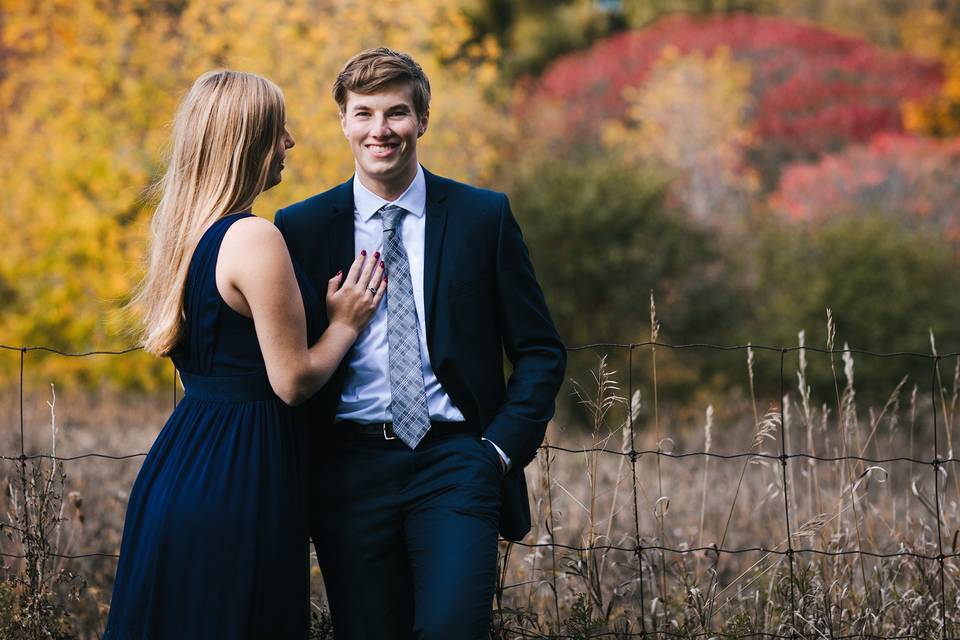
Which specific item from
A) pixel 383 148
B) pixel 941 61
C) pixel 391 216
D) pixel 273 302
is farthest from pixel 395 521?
pixel 941 61

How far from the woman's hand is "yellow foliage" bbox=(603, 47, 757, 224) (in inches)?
597

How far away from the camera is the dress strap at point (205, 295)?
2.51m

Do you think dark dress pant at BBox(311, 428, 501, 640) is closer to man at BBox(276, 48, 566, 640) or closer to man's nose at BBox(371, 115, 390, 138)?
man at BBox(276, 48, 566, 640)

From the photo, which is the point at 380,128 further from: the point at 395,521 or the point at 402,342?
the point at 395,521

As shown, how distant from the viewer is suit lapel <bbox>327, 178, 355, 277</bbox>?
291cm

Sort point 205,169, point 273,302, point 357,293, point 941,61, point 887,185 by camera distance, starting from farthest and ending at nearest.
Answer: point 941,61, point 887,185, point 357,293, point 205,169, point 273,302

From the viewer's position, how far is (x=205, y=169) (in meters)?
2.57

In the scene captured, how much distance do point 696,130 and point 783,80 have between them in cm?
384

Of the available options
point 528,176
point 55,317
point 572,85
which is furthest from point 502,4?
point 55,317

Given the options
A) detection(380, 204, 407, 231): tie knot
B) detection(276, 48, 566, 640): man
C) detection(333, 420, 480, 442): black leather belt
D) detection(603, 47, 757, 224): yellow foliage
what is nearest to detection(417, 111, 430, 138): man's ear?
detection(276, 48, 566, 640): man

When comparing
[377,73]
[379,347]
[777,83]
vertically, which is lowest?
[379,347]

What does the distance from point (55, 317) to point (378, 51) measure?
7.49 m

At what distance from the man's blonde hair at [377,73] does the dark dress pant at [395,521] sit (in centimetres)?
94

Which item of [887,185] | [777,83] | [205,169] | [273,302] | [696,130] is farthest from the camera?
[777,83]
